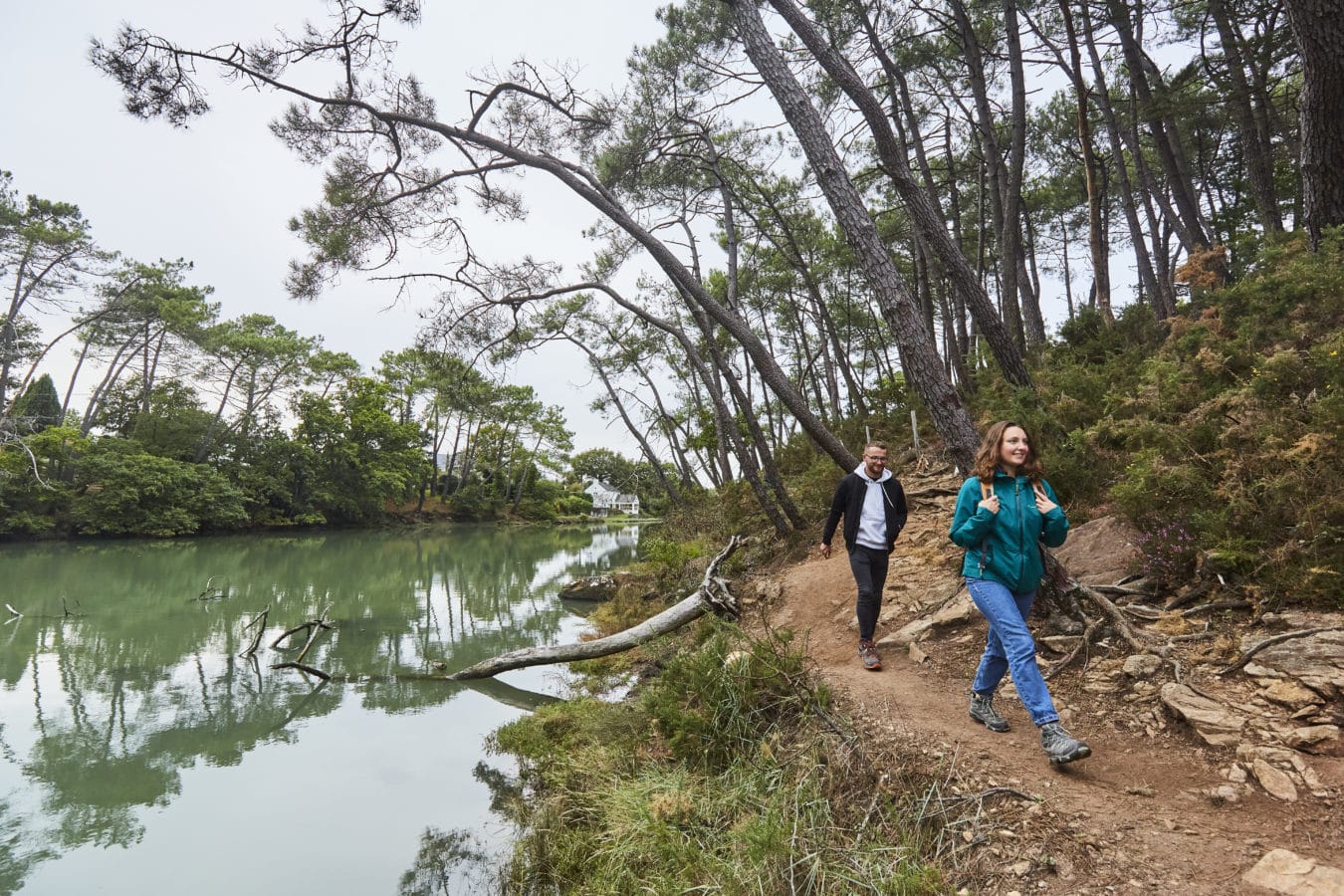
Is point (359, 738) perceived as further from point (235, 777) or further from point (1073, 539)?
point (1073, 539)

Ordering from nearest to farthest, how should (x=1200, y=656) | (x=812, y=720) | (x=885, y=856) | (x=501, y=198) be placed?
1. (x=885, y=856)
2. (x=1200, y=656)
3. (x=812, y=720)
4. (x=501, y=198)

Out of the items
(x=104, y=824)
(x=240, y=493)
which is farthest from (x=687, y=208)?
(x=240, y=493)

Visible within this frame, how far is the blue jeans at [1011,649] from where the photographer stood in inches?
101

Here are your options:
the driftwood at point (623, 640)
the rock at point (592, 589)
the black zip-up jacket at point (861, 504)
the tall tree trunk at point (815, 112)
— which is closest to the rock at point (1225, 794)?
the black zip-up jacket at point (861, 504)

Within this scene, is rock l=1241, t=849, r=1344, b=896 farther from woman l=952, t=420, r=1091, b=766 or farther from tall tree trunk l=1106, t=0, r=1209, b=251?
tall tree trunk l=1106, t=0, r=1209, b=251

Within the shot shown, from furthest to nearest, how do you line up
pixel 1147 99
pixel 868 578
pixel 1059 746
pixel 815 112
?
pixel 1147 99, pixel 815 112, pixel 868 578, pixel 1059 746

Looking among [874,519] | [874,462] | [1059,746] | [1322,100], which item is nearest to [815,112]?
[874,462]

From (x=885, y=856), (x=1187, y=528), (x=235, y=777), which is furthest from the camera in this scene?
(x=235, y=777)

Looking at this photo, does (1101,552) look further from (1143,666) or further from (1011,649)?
(1011,649)

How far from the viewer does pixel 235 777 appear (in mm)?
4902

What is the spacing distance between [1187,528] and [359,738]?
674 centimetres

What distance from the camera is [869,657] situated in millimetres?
4121

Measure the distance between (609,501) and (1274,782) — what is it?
72.5 meters

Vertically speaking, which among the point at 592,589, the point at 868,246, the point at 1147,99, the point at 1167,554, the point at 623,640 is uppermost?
the point at 1147,99
